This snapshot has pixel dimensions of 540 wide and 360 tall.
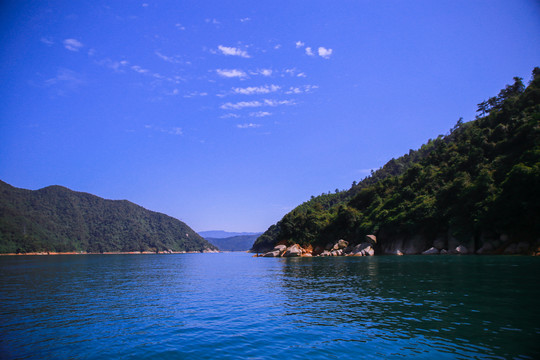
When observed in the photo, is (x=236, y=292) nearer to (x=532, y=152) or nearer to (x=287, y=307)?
(x=287, y=307)

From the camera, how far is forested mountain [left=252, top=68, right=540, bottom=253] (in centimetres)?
5591

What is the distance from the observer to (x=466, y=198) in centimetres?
7031

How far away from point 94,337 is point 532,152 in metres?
73.2

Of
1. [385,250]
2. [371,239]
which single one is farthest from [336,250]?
[385,250]

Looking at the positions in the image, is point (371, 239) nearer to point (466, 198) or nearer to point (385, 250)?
point (385, 250)

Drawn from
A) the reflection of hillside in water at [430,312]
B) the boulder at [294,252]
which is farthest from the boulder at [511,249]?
the boulder at [294,252]

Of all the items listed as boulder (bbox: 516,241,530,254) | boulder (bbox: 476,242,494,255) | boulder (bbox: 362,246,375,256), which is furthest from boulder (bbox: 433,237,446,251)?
boulder (bbox: 516,241,530,254)

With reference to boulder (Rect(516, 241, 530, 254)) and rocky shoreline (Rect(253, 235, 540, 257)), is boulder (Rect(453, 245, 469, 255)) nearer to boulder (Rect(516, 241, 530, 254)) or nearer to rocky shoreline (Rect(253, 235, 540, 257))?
rocky shoreline (Rect(253, 235, 540, 257))

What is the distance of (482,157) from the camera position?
78.1 meters

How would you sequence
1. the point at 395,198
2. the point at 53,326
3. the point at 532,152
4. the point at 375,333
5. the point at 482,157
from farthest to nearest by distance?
the point at 395,198, the point at 482,157, the point at 532,152, the point at 53,326, the point at 375,333

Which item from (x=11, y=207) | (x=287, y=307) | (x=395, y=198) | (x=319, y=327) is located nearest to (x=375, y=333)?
(x=319, y=327)

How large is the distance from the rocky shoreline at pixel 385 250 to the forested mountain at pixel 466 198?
3.38ft

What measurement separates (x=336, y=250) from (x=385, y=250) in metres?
16.9

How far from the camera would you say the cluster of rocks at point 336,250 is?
95438mm
